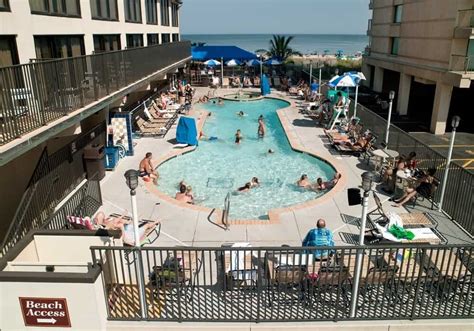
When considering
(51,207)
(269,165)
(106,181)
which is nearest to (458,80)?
(269,165)

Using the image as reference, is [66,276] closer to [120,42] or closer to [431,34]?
[120,42]

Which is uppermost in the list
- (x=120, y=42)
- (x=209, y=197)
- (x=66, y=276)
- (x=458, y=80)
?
(x=120, y=42)

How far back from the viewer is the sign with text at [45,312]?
249 inches

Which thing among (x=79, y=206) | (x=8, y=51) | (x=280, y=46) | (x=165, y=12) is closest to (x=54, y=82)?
(x=8, y=51)

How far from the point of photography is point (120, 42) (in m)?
19.6

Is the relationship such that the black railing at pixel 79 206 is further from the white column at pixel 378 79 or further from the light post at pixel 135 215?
the white column at pixel 378 79

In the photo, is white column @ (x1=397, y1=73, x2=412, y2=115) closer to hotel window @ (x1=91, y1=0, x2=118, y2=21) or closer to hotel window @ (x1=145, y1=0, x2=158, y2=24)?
hotel window @ (x1=145, y1=0, x2=158, y2=24)

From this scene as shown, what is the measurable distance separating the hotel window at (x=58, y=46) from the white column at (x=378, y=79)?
2636 cm

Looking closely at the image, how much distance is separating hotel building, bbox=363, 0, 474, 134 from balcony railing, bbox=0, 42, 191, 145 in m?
16.6

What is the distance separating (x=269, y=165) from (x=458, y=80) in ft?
35.7

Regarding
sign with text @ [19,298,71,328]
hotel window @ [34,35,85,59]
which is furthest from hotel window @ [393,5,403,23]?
sign with text @ [19,298,71,328]

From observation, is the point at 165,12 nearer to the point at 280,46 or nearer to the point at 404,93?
the point at 404,93

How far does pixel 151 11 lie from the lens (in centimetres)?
2742

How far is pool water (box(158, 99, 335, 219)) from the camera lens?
1335cm
